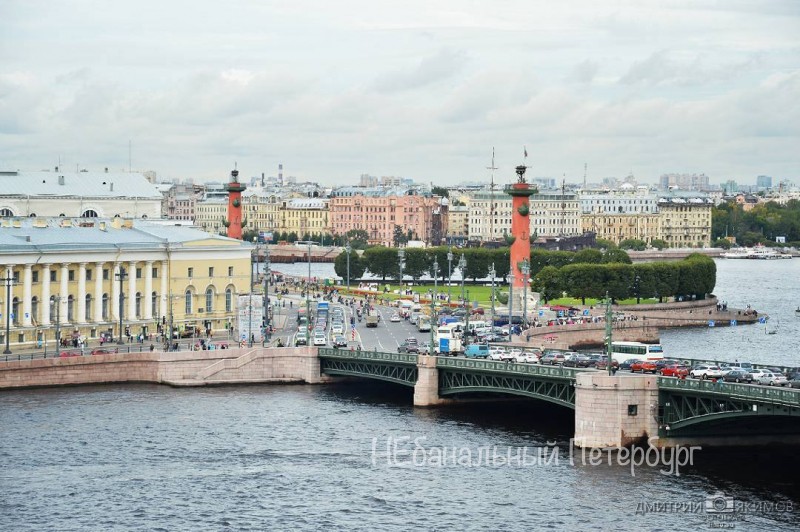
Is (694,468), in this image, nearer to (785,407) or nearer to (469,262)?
(785,407)

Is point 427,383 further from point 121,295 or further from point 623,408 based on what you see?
point 121,295

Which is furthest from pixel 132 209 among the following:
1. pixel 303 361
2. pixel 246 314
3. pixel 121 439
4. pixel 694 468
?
pixel 694 468

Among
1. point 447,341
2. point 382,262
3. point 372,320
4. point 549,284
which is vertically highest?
point 382,262

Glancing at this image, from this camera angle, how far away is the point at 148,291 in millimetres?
67562

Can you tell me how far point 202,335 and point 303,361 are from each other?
31.4 ft

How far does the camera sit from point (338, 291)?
328 feet

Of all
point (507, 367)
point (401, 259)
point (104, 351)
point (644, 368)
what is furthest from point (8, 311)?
point (401, 259)

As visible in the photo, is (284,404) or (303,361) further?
(303,361)

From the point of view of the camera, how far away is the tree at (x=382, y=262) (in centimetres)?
11850

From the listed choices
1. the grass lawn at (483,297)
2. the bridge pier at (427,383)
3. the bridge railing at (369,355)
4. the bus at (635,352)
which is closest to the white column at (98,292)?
the bridge railing at (369,355)

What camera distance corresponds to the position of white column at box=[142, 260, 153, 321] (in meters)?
67.4

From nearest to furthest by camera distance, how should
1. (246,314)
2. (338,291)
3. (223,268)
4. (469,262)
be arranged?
(246,314), (223,268), (338,291), (469,262)

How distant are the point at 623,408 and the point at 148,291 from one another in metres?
28.6

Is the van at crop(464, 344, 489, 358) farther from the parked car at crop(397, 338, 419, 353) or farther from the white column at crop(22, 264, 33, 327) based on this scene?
the white column at crop(22, 264, 33, 327)
